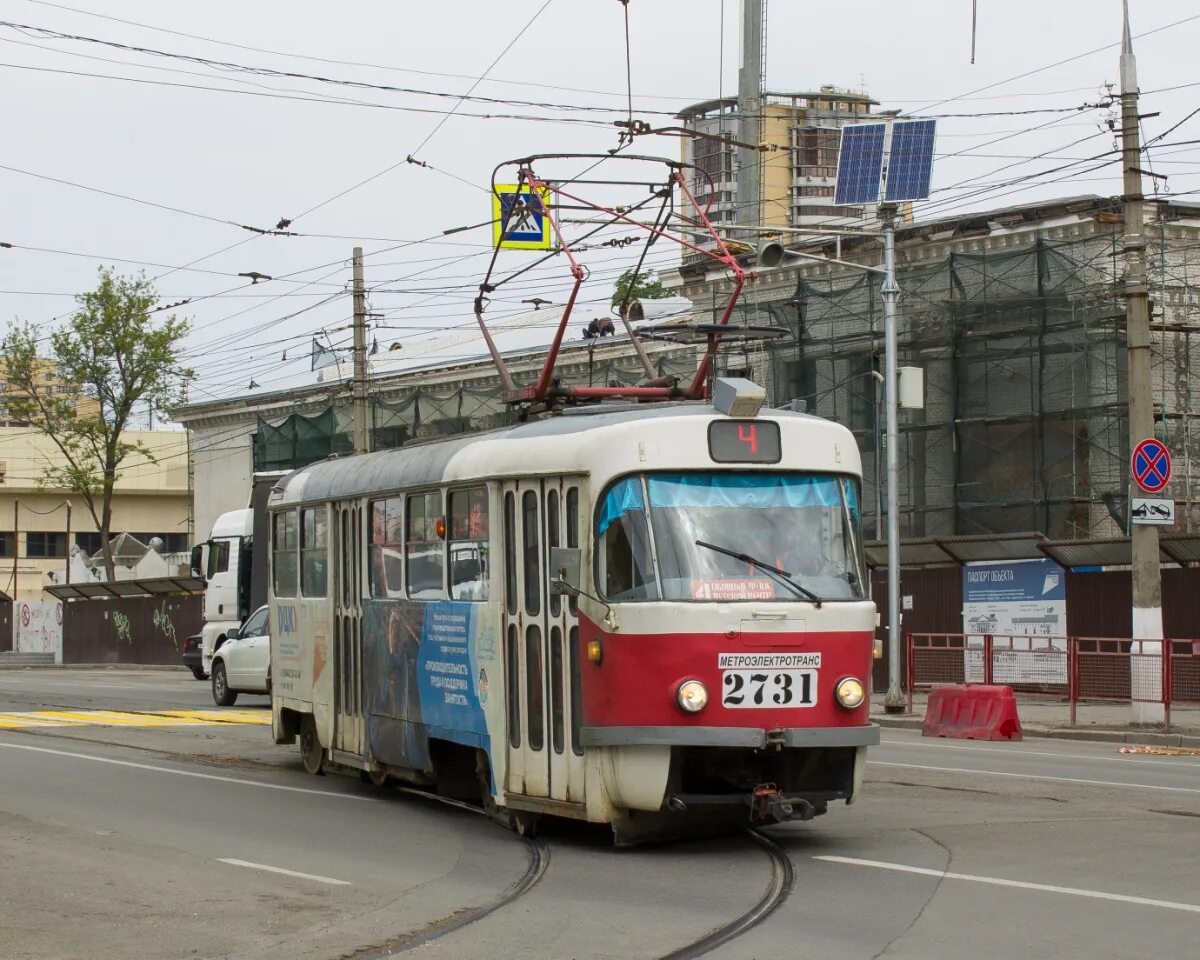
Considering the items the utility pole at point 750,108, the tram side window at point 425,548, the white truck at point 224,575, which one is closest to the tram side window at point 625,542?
the tram side window at point 425,548

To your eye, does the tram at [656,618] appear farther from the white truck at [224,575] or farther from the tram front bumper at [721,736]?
the white truck at [224,575]

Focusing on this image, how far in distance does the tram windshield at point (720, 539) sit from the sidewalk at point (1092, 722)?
11809 mm

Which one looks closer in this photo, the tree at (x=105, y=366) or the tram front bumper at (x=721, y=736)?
the tram front bumper at (x=721, y=736)

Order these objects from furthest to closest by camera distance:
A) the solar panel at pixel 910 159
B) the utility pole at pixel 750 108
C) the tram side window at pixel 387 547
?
the utility pole at pixel 750 108 → the solar panel at pixel 910 159 → the tram side window at pixel 387 547

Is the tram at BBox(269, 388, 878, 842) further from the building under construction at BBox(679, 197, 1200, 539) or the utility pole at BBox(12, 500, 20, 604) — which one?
the utility pole at BBox(12, 500, 20, 604)

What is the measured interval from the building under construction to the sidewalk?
8565 mm

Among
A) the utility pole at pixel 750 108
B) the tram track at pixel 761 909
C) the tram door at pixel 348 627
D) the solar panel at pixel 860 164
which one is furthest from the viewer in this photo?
the utility pole at pixel 750 108

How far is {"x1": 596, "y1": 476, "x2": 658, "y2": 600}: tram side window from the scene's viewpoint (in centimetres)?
1140

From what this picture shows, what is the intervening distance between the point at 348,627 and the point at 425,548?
1.91 m

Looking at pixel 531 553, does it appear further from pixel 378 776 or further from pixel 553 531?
pixel 378 776

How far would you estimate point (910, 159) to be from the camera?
35031 millimetres

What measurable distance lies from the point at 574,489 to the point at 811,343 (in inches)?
1115

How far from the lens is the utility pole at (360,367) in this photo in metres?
36.4

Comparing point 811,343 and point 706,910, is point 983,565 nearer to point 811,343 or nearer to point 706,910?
point 811,343
